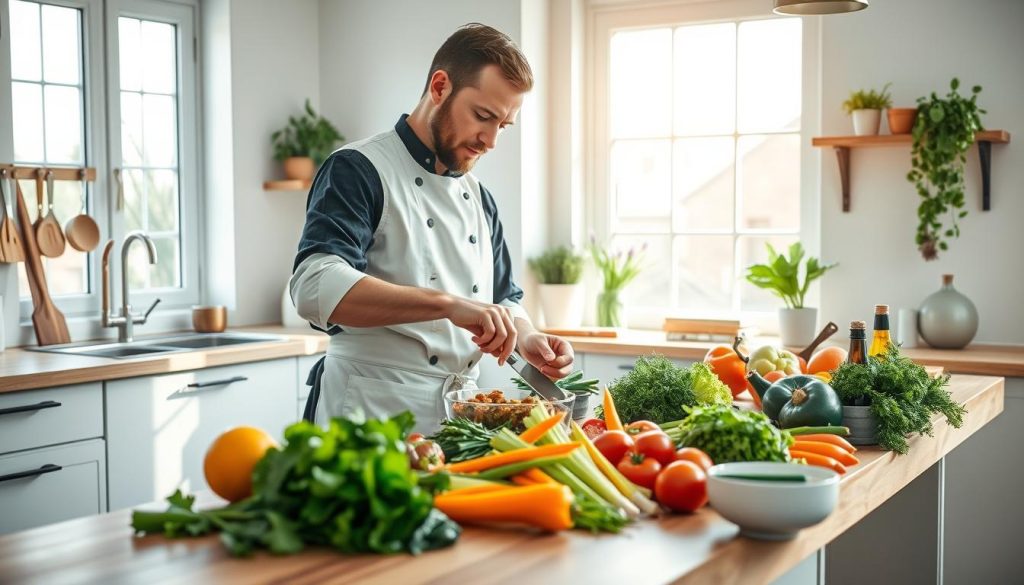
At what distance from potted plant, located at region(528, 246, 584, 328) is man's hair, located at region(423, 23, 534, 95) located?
7.34 ft

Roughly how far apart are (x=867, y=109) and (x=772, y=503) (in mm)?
2899

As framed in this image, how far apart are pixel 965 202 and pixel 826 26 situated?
2.81ft

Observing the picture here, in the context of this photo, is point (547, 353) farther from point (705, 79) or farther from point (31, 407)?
point (705, 79)

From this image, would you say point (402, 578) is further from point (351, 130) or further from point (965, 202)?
point (351, 130)

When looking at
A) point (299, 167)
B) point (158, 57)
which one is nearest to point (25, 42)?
point (158, 57)

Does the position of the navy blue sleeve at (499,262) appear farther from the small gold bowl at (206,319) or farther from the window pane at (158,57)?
the window pane at (158,57)

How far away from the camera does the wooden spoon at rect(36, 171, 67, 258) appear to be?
4.02m

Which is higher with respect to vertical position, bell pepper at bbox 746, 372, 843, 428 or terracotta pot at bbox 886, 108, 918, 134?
terracotta pot at bbox 886, 108, 918, 134

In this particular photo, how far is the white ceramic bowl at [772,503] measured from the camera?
1471 mm

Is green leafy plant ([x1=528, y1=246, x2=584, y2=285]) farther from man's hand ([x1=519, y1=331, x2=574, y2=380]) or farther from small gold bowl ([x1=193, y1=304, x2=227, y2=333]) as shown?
man's hand ([x1=519, y1=331, x2=574, y2=380])

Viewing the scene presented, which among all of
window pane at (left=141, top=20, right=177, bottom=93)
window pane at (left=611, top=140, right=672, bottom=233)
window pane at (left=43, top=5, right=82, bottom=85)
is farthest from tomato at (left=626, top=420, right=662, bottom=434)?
window pane at (left=141, top=20, right=177, bottom=93)

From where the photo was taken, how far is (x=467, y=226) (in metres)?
2.71

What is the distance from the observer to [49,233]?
13.3 ft

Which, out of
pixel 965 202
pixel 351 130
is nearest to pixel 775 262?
pixel 965 202
